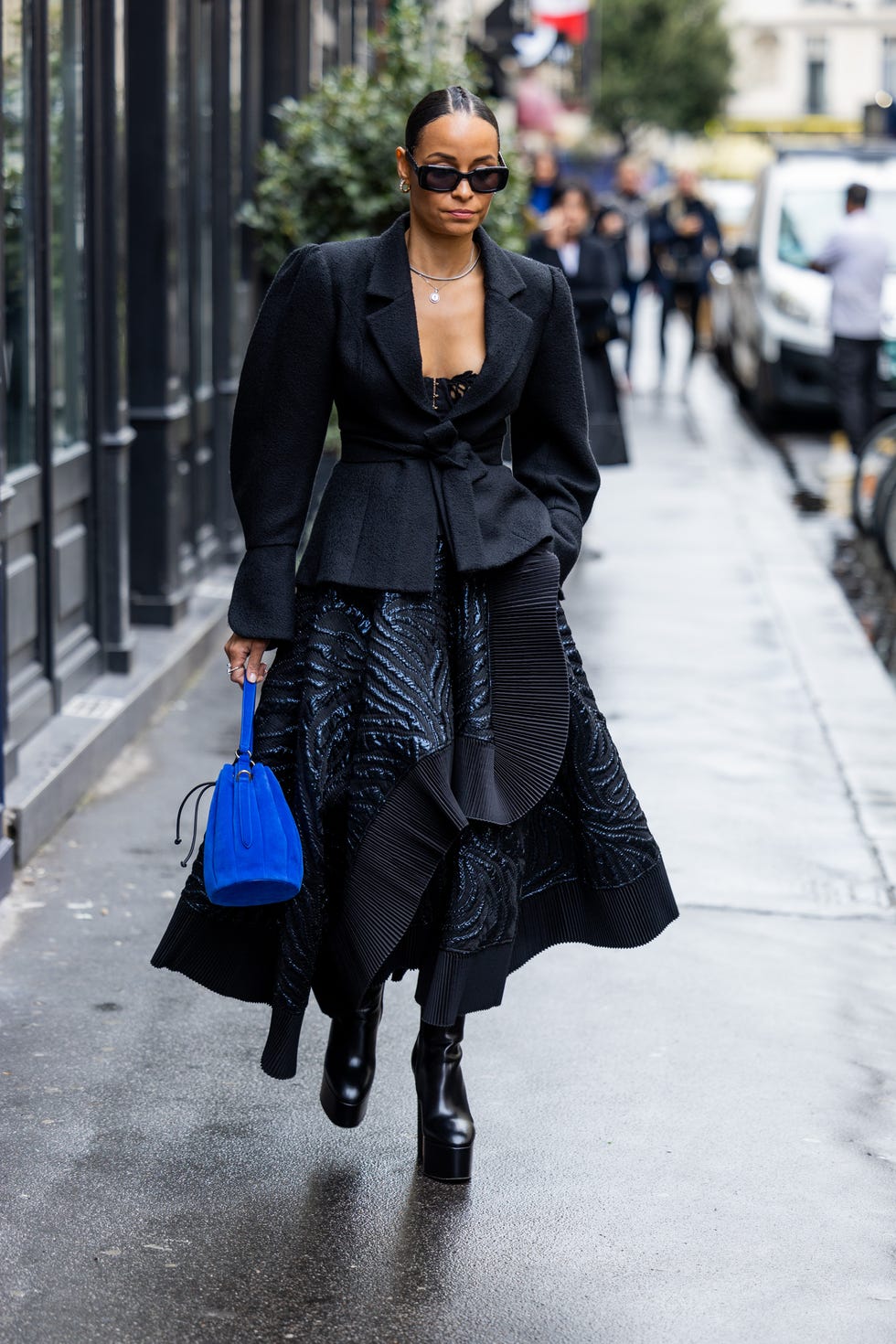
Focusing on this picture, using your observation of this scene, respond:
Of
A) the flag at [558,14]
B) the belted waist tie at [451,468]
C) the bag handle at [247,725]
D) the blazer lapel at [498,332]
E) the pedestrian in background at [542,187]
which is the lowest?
the bag handle at [247,725]

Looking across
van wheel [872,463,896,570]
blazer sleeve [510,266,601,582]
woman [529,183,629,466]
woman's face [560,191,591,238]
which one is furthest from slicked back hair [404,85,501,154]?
woman's face [560,191,591,238]

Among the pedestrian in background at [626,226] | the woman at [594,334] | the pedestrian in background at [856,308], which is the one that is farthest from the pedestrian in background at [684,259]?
the woman at [594,334]

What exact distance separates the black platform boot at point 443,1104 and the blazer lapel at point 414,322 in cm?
113

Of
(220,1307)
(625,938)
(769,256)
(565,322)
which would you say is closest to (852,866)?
(625,938)

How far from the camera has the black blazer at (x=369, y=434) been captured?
338 centimetres

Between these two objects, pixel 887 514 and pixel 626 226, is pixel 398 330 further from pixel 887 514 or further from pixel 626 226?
pixel 626 226

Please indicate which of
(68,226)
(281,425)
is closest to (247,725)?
(281,425)

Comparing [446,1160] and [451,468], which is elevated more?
[451,468]

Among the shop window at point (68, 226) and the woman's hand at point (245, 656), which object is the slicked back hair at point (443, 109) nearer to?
the woman's hand at point (245, 656)

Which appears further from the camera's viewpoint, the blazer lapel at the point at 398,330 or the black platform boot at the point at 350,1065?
the black platform boot at the point at 350,1065

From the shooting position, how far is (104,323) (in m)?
6.91

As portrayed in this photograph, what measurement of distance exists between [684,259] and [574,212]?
8.25 m

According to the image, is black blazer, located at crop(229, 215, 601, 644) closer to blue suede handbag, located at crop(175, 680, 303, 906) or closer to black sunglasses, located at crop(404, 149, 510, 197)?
black sunglasses, located at crop(404, 149, 510, 197)

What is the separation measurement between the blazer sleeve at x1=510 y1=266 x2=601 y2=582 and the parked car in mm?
11306
